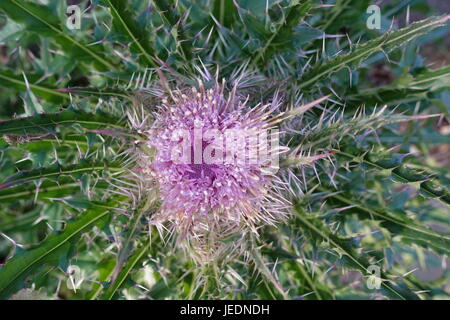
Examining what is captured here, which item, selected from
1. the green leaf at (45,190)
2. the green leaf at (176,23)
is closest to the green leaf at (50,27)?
the green leaf at (176,23)

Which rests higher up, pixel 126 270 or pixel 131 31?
pixel 131 31

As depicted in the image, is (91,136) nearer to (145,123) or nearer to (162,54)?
(145,123)

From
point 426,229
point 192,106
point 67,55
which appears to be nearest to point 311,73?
point 192,106
